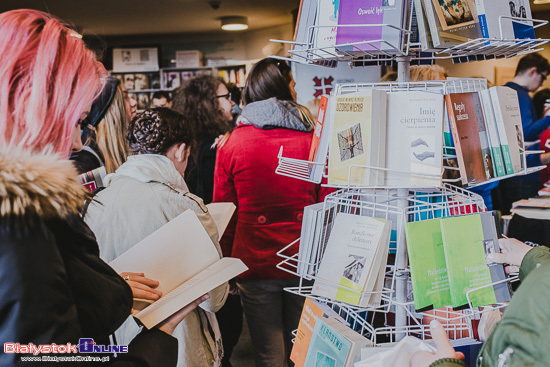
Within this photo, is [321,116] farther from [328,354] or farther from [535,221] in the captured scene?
[535,221]

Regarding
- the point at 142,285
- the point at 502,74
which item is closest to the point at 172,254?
the point at 142,285

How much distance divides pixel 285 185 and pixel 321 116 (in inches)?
34.5

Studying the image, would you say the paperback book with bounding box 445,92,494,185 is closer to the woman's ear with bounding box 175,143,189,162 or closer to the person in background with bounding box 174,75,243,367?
the woman's ear with bounding box 175,143,189,162

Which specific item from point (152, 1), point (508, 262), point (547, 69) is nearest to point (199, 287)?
point (508, 262)

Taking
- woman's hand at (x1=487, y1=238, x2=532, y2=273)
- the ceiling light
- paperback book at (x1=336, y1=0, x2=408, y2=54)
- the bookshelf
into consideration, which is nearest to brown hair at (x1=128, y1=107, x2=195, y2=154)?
paperback book at (x1=336, y1=0, x2=408, y2=54)

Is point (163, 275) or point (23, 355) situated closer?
point (23, 355)

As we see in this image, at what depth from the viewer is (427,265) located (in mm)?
1237

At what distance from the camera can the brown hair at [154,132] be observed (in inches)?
74.1

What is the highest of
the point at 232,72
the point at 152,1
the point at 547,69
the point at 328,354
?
the point at 152,1

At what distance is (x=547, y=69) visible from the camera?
13.2ft

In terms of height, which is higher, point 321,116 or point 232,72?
point 232,72

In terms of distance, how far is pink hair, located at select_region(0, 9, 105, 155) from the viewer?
34.7 inches

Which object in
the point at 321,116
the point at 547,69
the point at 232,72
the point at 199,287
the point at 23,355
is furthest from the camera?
the point at 232,72

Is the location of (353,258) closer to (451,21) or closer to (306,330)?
(306,330)
